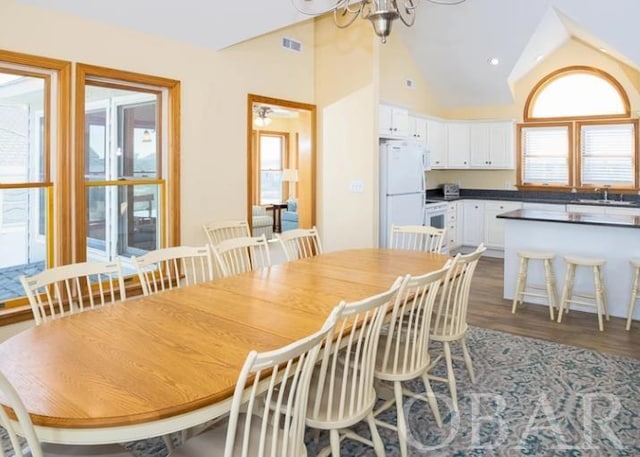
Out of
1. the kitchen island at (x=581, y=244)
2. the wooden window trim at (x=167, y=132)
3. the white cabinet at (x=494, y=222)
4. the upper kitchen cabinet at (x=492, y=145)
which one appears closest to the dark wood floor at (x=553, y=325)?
the kitchen island at (x=581, y=244)

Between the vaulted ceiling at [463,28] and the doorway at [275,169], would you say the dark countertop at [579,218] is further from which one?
the doorway at [275,169]

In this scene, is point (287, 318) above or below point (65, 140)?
below

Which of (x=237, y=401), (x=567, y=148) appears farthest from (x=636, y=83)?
(x=237, y=401)

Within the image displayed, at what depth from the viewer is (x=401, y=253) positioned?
12.3ft

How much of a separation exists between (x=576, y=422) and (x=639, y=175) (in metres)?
5.83

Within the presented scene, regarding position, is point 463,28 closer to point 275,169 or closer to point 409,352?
point 409,352

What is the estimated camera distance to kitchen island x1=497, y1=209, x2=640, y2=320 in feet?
14.7

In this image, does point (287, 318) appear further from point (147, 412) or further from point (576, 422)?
point (576, 422)

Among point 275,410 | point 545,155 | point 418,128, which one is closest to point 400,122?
point 418,128

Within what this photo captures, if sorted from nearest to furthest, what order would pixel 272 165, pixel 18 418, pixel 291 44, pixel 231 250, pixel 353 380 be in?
1. pixel 18 418
2. pixel 353 380
3. pixel 231 250
4. pixel 291 44
5. pixel 272 165

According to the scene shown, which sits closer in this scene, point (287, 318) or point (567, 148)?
point (287, 318)

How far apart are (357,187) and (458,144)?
350 cm

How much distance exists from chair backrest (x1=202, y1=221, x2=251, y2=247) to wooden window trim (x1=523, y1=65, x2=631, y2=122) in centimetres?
549

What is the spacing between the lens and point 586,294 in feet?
15.5
